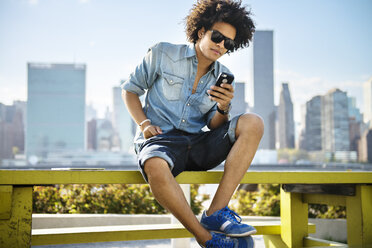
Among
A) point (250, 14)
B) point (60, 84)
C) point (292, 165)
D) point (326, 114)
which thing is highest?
point (60, 84)

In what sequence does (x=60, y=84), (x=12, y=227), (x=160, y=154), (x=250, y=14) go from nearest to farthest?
(x=12, y=227)
(x=160, y=154)
(x=250, y=14)
(x=60, y=84)

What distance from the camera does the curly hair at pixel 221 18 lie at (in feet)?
7.50

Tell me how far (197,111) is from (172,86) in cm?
21

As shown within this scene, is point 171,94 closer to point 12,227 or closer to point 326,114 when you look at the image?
point 12,227

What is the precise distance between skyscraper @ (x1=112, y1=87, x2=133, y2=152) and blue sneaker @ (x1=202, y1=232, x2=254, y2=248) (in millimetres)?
107697

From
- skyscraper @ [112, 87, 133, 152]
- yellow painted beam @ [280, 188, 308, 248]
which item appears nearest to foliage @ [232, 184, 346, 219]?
yellow painted beam @ [280, 188, 308, 248]

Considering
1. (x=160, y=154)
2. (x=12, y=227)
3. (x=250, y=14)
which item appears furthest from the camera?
(x=250, y=14)

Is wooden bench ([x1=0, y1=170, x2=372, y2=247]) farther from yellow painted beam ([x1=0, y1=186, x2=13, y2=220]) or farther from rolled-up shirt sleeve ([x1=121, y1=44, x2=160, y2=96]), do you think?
rolled-up shirt sleeve ([x1=121, y1=44, x2=160, y2=96])

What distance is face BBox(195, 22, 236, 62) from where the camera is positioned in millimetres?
2184

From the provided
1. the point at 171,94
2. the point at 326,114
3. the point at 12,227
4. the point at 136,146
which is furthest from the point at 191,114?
the point at 326,114

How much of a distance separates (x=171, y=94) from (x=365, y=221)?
4.38ft

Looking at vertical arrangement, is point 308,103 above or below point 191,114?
above

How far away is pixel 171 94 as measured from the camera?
2.23m

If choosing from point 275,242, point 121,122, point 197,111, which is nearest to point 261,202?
point 275,242
